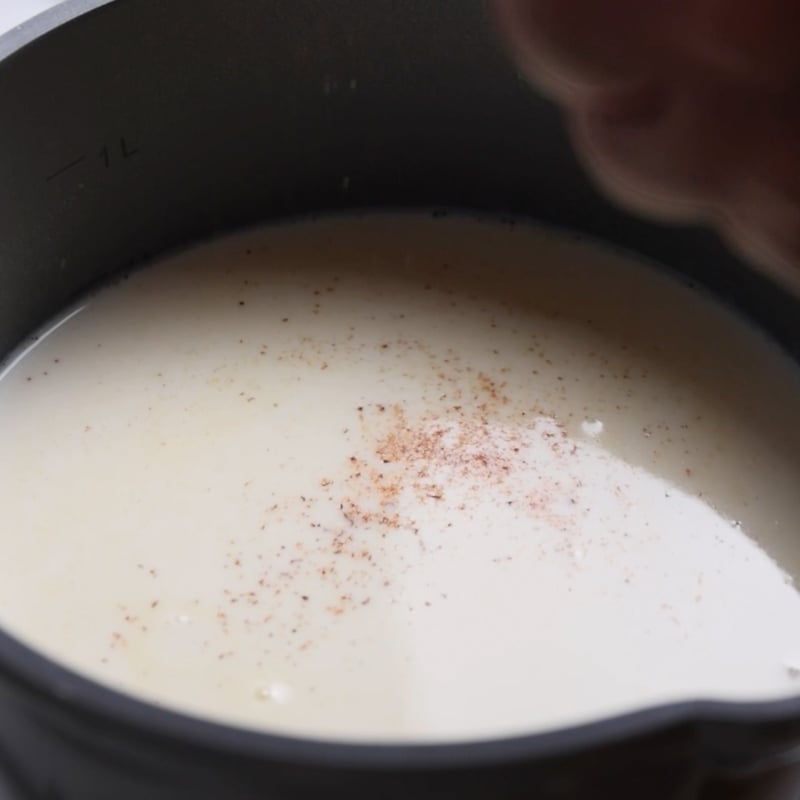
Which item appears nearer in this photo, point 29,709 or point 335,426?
point 29,709

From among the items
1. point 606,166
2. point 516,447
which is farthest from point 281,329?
point 606,166

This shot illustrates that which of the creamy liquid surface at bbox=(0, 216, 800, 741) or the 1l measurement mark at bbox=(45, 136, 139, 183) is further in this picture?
the 1l measurement mark at bbox=(45, 136, 139, 183)

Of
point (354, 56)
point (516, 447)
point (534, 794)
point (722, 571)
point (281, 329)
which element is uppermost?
point (354, 56)

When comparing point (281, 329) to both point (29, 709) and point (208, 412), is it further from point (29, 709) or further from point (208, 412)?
point (29, 709)

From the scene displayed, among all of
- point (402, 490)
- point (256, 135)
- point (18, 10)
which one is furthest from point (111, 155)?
point (402, 490)

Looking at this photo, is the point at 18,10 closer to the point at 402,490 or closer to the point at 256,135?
the point at 256,135

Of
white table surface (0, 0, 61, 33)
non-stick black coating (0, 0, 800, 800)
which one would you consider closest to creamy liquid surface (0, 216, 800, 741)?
non-stick black coating (0, 0, 800, 800)

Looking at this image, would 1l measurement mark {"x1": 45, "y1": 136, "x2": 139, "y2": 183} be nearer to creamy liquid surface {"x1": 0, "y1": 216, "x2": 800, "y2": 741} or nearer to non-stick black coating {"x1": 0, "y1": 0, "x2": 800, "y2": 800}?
non-stick black coating {"x1": 0, "y1": 0, "x2": 800, "y2": 800}

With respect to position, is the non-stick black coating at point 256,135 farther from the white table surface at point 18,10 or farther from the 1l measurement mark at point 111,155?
the white table surface at point 18,10
